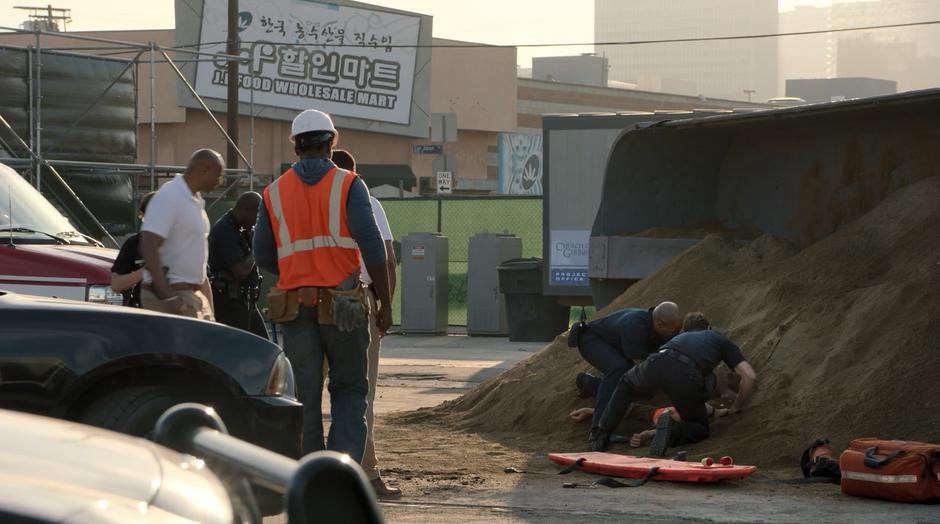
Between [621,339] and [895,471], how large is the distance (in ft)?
10.3

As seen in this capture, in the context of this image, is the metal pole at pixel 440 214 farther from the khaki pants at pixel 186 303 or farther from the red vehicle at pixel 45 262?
the khaki pants at pixel 186 303

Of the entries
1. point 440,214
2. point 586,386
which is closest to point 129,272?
point 586,386

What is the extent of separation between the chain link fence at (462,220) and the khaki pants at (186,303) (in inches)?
689

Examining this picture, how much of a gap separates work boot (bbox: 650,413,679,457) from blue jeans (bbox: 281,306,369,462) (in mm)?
2992

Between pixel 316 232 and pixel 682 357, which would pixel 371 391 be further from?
pixel 682 357

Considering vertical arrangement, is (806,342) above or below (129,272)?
below

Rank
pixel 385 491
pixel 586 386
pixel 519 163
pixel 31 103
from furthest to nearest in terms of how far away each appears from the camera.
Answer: pixel 519 163, pixel 31 103, pixel 586 386, pixel 385 491

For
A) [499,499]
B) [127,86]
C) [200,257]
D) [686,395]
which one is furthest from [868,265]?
[127,86]

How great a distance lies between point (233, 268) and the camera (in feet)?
33.7

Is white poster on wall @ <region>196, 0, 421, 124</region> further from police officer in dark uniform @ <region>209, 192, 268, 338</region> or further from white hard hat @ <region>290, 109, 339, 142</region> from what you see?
white hard hat @ <region>290, 109, 339, 142</region>

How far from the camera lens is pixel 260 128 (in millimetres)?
49781

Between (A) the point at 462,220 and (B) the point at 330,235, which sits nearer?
(B) the point at 330,235

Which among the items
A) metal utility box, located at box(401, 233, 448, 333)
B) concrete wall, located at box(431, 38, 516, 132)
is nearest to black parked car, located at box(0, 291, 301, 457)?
metal utility box, located at box(401, 233, 448, 333)

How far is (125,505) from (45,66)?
57.3 ft
